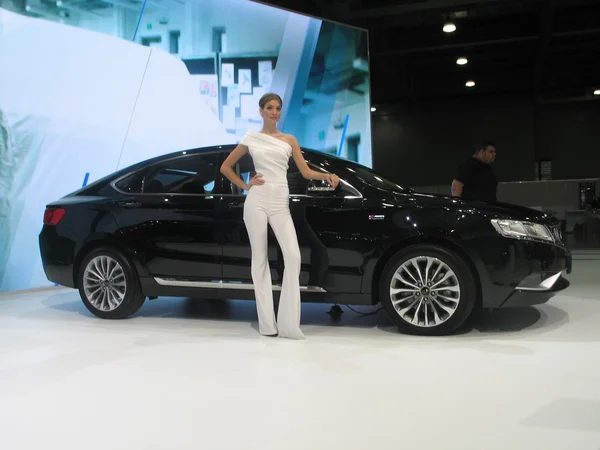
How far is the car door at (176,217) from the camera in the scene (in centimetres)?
403

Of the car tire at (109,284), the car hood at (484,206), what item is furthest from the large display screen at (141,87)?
the car hood at (484,206)

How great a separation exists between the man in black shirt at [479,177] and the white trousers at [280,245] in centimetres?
247

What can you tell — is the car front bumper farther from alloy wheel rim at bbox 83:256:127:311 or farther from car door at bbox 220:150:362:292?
alloy wheel rim at bbox 83:256:127:311

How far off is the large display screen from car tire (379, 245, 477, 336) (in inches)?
162

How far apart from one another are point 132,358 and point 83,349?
44cm

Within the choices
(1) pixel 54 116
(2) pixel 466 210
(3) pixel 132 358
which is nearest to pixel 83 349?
(3) pixel 132 358

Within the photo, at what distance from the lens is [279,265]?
12.6 feet

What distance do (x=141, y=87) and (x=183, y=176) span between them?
304 centimetres

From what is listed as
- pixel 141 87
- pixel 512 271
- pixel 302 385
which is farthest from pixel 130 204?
pixel 141 87

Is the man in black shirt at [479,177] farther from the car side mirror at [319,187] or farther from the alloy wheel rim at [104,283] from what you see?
the alloy wheel rim at [104,283]

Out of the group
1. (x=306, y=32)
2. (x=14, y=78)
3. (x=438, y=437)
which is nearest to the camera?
(x=438, y=437)

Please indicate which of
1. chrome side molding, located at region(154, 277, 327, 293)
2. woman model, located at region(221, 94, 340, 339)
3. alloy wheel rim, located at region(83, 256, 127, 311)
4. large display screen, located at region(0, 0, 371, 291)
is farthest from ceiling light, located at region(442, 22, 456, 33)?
alloy wheel rim, located at region(83, 256, 127, 311)

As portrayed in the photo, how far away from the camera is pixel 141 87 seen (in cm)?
677

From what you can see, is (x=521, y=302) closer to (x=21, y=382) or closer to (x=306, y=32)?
(x=21, y=382)
